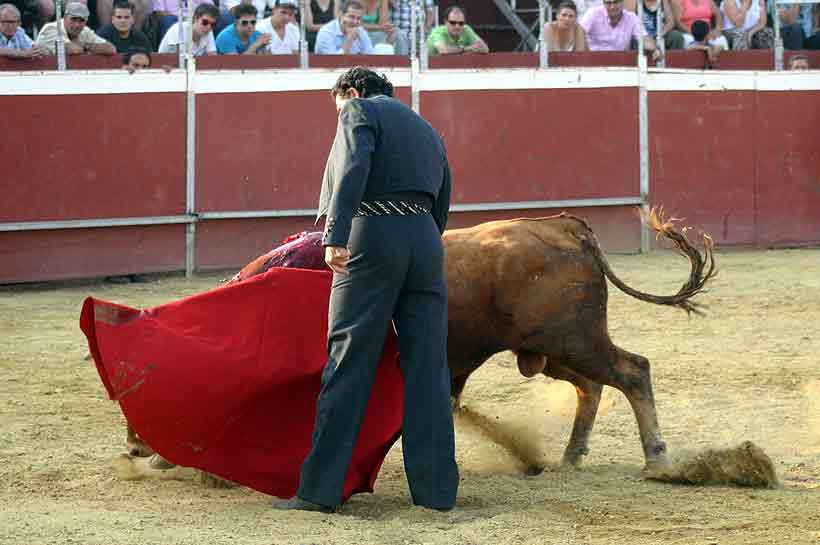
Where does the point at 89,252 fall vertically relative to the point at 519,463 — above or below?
above

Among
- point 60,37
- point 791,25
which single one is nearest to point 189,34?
point 60,37

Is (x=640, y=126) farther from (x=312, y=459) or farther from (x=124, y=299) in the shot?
(x=312, y=459)

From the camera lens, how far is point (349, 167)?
4324mm

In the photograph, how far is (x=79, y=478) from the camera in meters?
4.95

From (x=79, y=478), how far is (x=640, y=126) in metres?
8.18

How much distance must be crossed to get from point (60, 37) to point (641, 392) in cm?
640

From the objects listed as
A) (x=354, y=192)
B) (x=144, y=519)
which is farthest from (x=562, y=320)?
(x=144, y=519)

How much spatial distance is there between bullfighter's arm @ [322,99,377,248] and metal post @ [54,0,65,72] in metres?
6.24

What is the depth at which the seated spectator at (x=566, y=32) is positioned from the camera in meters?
12.2

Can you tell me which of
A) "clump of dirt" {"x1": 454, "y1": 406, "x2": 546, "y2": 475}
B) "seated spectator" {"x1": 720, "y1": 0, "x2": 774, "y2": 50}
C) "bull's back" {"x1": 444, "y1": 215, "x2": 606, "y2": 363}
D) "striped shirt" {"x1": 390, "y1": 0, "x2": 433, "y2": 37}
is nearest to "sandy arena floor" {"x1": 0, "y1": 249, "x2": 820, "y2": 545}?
"clump of dirt" {"x1": 454, "y1": 406, "x2": 546, "y2": 475}

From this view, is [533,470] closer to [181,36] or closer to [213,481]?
[213,481]

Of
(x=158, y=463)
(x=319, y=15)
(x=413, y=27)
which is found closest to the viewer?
(x=158, y=463)

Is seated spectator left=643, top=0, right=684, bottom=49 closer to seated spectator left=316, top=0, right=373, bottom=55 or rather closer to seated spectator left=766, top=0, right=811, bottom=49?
seated spectator left=766, top=0, right=811, bottom=49

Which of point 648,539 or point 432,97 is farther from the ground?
point 432,97
